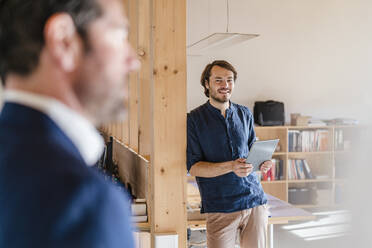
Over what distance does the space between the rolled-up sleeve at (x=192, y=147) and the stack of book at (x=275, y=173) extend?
414cm

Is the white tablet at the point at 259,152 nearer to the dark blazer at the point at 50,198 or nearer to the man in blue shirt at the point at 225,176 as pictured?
the man in blue shirt at the point at 225,176

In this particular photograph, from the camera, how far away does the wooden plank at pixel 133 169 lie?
323 centimetres

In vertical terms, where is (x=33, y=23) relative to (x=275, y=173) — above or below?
above

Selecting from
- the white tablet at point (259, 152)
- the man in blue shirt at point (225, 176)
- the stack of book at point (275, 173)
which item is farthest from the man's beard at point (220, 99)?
the stack of book at point (275, 173)

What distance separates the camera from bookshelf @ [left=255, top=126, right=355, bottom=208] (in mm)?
7105

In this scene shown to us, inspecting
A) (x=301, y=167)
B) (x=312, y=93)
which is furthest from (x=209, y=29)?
(x=301, y=167)

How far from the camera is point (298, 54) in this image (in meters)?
7.55

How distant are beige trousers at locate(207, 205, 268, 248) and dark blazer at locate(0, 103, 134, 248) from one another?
7.78ft

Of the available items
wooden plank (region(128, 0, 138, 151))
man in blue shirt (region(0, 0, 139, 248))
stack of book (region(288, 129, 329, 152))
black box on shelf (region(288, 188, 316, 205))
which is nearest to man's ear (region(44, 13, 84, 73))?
man in blue shirt (region(0, 0, 139, 248))

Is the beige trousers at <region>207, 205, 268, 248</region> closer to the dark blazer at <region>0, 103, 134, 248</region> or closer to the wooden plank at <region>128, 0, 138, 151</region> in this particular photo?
the wooden plank at <region>128, 0, 138, 151</region>

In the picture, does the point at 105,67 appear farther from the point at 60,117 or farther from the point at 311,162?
the point at 311,162

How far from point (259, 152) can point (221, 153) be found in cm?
24

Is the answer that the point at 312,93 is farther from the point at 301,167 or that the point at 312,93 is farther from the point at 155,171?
the point at 155,171

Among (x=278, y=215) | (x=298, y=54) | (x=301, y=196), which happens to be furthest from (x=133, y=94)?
(x=298, y=54)
